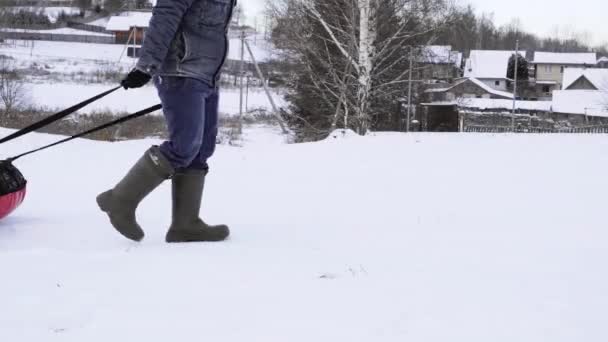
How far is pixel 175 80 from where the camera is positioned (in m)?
2.46

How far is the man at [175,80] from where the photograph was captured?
2377 mm

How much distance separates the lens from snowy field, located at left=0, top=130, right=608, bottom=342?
158cm

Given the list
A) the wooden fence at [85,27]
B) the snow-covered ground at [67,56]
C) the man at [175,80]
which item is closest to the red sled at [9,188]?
the man at [175,80]

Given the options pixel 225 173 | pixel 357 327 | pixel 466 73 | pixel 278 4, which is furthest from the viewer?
pixel 466 73

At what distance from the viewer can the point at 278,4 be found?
1561 centimetres

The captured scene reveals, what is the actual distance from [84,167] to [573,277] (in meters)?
3.75

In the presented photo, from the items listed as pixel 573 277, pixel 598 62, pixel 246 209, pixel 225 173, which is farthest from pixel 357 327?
pixel 598 62

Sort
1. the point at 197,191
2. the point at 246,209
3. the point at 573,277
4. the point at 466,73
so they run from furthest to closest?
the point at 466,73
the point at 246,209
the point at 197,191
the point at 573,277

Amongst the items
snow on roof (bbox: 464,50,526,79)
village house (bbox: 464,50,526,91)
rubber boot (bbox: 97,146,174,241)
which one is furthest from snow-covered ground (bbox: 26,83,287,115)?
village house (bbox: 464,50,526,91)

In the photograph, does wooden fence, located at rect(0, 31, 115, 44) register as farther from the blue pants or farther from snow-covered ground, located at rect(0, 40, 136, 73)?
the blue pants

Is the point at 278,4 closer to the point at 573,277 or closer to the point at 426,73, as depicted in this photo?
the point at 426,73

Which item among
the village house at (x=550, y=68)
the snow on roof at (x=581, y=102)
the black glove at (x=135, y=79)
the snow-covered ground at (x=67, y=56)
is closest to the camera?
the black glove at (x=135, y=79)

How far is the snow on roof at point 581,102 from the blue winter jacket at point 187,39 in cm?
4714

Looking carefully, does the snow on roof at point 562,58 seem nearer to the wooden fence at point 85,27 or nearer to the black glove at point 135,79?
the wooden fence at point 85,27
